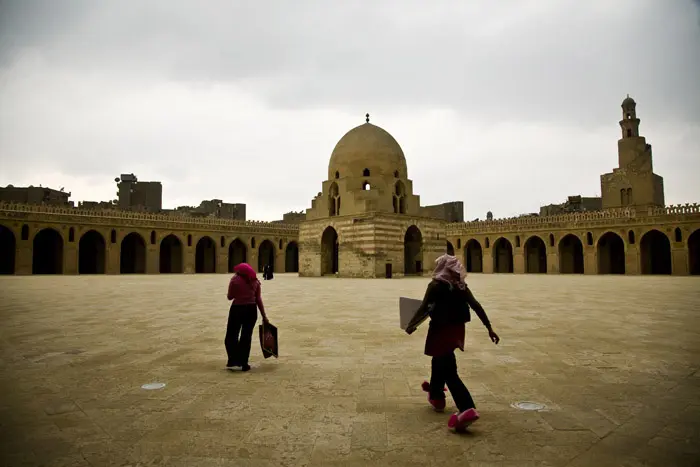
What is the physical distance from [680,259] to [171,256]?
38639 mm

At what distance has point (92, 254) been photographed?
36.2 metres

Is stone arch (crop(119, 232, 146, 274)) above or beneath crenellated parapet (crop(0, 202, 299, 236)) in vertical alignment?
beneath

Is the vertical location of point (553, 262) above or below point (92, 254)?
below

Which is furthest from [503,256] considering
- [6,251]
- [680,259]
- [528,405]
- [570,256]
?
[6,251]

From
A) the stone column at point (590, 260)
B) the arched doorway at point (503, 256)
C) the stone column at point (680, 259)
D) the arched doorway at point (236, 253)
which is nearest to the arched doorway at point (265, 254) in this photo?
the arched doorway at point (236, 253)

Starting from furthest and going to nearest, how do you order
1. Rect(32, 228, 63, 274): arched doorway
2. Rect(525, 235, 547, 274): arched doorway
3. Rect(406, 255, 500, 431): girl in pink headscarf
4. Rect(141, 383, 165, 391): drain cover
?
Rect(525, 235, 547, 274): arched doorway, Rect(32, 228, 63, 274): arched doorway, Rect(141, 383, 165, 391): drain cover, Rect(406, 255, 500, 431): girl in pink headscarf

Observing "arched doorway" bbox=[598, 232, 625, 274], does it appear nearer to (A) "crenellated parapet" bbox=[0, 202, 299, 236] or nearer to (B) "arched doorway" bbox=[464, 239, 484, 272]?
(B) "arched doorway" bbox=[464, 239, 484, 272]

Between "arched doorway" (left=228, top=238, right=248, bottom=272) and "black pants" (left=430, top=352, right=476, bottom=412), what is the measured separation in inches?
1537

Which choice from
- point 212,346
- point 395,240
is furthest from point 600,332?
point 395,240

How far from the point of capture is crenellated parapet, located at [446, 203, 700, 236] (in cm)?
2972

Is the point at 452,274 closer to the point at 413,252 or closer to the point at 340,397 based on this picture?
the point at 340,397

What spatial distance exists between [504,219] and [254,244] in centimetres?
2248

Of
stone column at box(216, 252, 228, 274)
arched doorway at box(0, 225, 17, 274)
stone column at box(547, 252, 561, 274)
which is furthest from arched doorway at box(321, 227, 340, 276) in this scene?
arched doorway at box(0, 225, 17, 274)

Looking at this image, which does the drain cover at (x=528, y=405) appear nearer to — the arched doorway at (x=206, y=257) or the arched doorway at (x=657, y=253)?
the arched doorway at (x=657, y=253)
